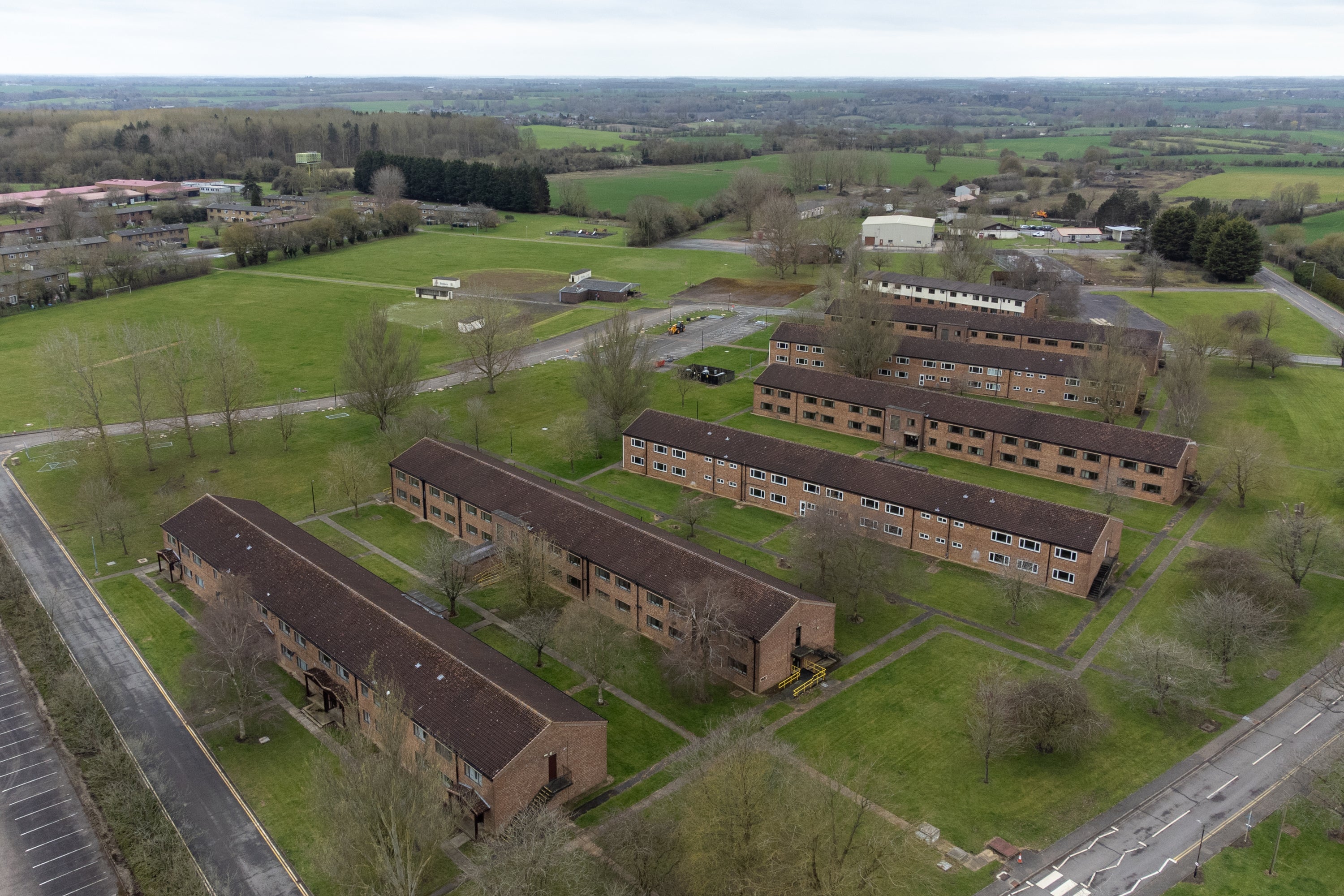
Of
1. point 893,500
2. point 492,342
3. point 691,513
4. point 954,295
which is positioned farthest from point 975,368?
point 492,342

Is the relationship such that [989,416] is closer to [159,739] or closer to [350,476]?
[350,476]

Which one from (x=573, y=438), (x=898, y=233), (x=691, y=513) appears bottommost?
(x=691, y=513)

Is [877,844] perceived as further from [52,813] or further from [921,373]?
[921,373]

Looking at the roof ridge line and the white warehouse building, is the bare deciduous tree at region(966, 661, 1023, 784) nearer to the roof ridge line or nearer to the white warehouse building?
the roof ridge line

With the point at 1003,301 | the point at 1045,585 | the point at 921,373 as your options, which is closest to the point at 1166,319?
the point at 1003,301

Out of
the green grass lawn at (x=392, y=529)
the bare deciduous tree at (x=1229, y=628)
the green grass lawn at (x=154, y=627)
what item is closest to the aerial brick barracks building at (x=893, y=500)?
the bare deciduous tree at (x=1229, y=628)

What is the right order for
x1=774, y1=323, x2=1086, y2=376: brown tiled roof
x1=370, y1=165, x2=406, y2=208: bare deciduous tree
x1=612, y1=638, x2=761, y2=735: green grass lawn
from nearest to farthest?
x1=612, y1=638, x2=761, y2=735: green grass lawn
x1=774, y1=323, x2=1086, y2=376: brown tiled roof
x1=370, y1=165, x2=406, y2=208: bare deciduous tree

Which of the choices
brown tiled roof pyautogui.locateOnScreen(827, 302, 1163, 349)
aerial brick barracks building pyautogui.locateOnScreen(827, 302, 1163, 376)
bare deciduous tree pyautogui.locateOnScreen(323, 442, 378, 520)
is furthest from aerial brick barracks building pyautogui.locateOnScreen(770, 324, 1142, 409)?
bare deciduous tree pyautogui.locateOnScreen(323, 442, 378, 520)
